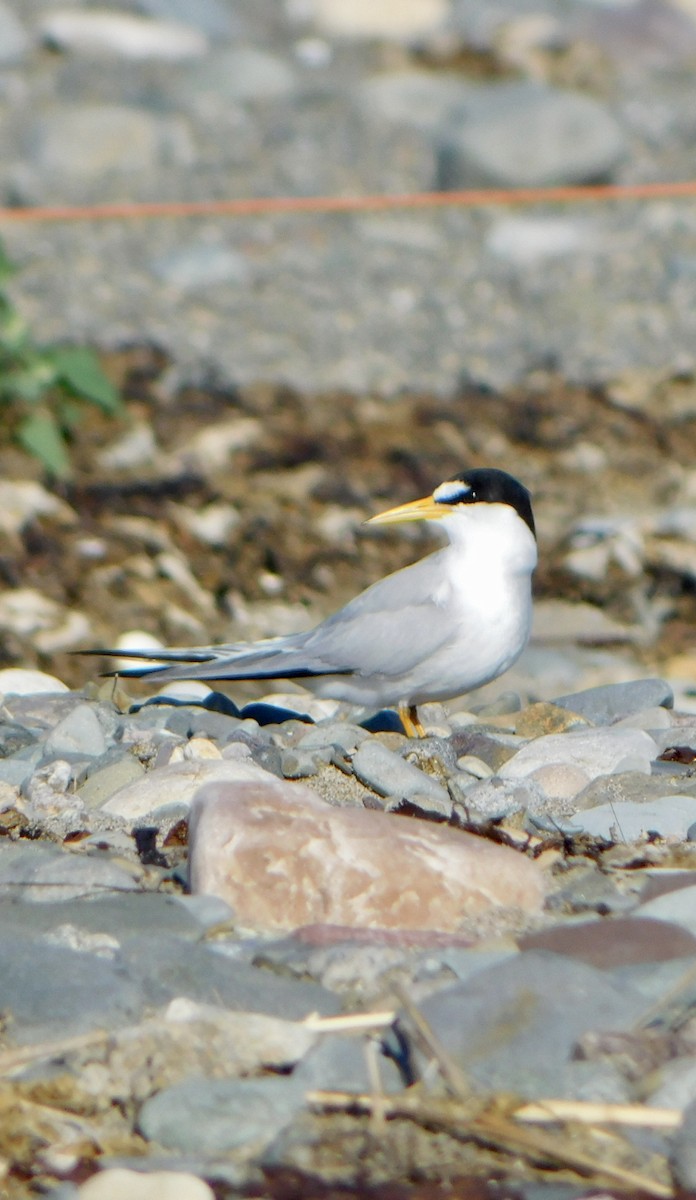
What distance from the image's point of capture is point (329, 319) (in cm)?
719

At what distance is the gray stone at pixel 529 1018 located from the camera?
6.13ft

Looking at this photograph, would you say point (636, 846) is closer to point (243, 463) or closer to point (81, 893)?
point (81, 893)

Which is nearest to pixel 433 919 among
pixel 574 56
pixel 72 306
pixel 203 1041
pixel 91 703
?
pixel 203 1041

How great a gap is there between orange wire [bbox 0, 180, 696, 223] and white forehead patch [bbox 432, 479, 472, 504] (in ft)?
Result: 10.9

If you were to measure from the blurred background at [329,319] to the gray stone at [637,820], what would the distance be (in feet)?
5.31

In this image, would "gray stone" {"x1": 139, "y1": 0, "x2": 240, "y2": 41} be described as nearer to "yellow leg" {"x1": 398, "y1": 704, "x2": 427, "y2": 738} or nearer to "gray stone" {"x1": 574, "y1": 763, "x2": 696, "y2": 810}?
"yellow leg" {"x1": 398, "y1": 704, "x2": 427, "y2": 738}

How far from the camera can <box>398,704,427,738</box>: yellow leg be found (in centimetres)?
347

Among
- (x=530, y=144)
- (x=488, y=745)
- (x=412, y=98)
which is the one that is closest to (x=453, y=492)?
(x=488, y=745)

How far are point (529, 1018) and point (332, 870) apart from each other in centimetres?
43

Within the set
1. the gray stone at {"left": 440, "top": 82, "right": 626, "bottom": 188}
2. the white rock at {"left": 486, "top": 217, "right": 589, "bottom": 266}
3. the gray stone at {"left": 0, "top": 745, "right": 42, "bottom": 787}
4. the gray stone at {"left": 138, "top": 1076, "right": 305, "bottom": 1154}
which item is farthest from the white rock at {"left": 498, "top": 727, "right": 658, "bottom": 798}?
the gray stone at {"left": 440, "top": 82, "right": 626, "bottom": 188}

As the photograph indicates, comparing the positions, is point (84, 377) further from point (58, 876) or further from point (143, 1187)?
point (143, 1187)

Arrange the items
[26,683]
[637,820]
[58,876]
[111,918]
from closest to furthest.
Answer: [111,918] < [58,876] < [637,820] < [26,683]

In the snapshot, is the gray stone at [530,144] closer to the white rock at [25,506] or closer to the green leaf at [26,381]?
the green leaf at [26,381]

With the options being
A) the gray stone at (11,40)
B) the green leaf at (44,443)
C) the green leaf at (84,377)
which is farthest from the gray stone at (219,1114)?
the gray stone at (11,40)
